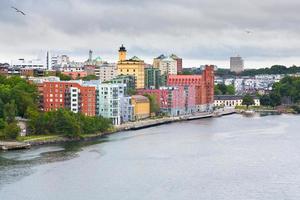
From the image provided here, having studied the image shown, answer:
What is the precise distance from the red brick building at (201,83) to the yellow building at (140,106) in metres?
7.14

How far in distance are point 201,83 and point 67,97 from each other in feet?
48.7

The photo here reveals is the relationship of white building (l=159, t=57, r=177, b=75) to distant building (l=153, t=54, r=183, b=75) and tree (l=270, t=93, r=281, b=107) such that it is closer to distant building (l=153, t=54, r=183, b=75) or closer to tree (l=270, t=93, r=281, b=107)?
distant building (l=153, t=54, r=183, b=75)

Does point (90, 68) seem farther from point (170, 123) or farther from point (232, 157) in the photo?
point (232, 157)

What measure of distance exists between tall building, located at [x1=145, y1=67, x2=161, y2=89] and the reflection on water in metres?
16.2

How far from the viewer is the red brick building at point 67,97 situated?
83.4 ft

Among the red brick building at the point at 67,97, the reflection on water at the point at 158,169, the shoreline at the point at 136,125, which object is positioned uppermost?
the red brick building at the point at 67,97

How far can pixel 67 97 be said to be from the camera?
2547 centimetres

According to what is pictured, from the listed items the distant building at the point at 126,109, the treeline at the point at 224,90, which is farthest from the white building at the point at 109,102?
the treeline at the point at 224,90

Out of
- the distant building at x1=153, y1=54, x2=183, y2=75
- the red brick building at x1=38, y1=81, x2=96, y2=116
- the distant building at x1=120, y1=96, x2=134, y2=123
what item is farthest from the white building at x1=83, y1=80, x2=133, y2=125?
the distant building at x1=153, y1=54, x2=183, y2=75

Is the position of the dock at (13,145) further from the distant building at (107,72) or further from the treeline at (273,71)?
the treeline at (273,71)

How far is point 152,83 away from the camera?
3947cm

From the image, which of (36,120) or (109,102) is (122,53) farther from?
(36,120)

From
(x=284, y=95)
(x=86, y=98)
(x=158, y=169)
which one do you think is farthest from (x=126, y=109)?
(x=284, y=95)

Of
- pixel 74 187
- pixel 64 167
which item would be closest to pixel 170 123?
pixel 64 167
